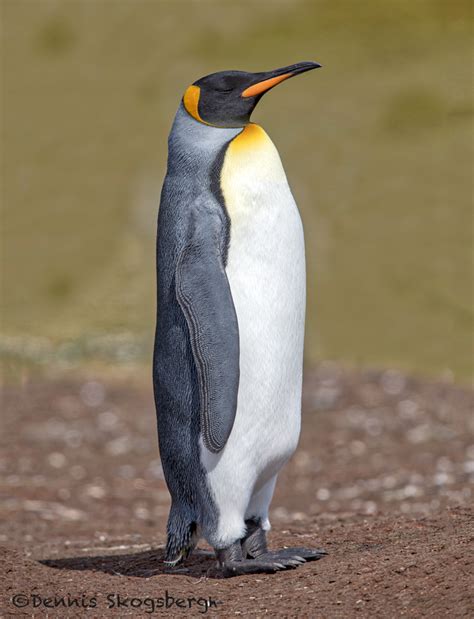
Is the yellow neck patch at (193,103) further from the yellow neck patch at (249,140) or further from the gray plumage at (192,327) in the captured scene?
the yellow neck patch at (249,140)

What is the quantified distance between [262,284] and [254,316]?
14 centimetres

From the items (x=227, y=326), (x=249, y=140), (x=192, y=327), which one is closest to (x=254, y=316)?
(x=227, y=326)

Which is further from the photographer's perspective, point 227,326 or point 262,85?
point 262,85

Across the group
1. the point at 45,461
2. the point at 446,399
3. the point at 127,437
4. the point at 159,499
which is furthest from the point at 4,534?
the point at 446,399

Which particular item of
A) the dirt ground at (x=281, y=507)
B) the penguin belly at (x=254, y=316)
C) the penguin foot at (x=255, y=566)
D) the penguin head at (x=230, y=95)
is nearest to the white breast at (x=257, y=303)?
the penguin belly at (x=254, y=316)

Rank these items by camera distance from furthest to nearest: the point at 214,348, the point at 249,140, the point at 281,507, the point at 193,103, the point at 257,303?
the point at 281,507
the point at 193,103
the point at 249,140
the point at 257,303
the point at 214,348

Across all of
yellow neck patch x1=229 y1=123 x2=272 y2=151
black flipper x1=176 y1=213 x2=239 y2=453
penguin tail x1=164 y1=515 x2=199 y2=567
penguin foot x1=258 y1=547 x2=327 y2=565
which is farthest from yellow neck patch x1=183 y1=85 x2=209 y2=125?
penguin foot x1=258 y1=547 x2=327 y2=565

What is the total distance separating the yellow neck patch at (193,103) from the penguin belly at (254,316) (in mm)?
240

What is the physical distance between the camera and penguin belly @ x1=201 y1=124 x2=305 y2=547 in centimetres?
483

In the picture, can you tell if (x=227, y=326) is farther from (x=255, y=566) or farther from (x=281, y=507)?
(x=281, y=507)

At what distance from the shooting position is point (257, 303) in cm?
484

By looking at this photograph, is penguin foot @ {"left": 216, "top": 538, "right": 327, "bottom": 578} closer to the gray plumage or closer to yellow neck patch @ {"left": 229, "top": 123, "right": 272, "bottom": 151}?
the gray plumage

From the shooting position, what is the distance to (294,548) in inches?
201

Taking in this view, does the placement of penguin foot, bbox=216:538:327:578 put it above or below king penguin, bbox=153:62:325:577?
below
